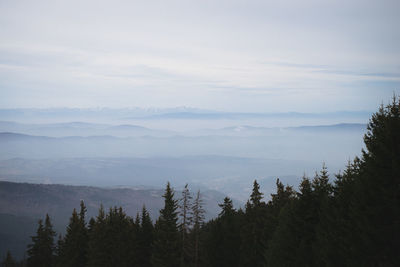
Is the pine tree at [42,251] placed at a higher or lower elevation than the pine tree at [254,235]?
lower

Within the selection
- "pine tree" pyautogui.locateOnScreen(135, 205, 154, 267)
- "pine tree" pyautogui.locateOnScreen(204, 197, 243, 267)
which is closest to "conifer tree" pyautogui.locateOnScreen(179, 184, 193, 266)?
"pine tree" pyautogui.locateOnScreen(204, 197, 243, 267)

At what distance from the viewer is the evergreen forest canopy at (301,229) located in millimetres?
15227

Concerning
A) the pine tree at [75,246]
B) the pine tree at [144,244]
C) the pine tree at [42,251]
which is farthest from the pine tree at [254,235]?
the pine tree at [42,251]

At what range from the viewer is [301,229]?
72.8ft

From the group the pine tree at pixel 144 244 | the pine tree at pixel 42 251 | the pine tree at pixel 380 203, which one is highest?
the pine tree at pixel 380 203

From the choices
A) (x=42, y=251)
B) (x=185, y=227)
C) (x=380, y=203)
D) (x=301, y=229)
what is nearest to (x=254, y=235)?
(x=185, y=227)

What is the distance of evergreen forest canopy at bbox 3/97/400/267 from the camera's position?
599 inches

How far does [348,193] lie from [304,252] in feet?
15.8

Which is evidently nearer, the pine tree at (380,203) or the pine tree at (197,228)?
the pine tree at (380,203)

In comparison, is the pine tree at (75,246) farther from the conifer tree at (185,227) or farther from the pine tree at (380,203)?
the pine tree at (380,203)

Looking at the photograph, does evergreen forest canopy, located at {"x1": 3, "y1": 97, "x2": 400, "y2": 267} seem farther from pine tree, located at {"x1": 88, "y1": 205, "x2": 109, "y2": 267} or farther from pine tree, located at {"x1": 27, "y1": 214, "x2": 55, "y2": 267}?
pine tree, located at {"x1": 27, "y1": 214, "x2": 55, "y2": 267}

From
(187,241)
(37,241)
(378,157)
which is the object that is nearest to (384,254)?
(378,157)

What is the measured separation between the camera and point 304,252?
2158 cm

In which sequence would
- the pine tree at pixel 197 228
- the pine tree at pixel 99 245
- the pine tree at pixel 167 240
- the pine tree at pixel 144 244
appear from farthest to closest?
the pine tree at pixel 144 244 → the pine tree at pixel 99 245 → the pine tree at pixel 167 240 → the pine tree at pixel 197 228
